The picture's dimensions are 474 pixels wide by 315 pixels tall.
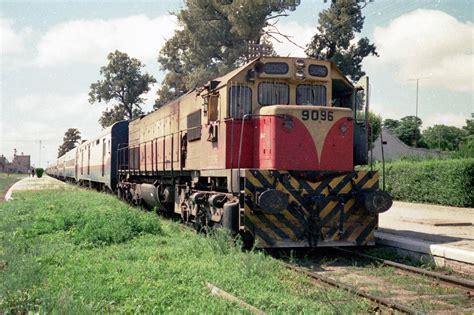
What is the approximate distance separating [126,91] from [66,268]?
49622mm

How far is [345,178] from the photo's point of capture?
9008 millimetres

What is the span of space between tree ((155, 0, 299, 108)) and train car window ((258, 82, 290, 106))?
66.1ft

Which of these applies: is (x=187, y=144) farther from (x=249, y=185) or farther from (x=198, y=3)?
(x=198, y=3)

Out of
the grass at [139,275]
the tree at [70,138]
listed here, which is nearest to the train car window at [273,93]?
the grass at [139,275]

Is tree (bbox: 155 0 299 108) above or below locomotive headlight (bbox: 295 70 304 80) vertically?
above

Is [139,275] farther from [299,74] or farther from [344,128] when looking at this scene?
[299,74]

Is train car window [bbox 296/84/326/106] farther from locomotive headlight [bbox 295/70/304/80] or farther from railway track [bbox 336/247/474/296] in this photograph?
railway track [bbox 336/247/474/296]

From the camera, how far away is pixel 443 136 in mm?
67000

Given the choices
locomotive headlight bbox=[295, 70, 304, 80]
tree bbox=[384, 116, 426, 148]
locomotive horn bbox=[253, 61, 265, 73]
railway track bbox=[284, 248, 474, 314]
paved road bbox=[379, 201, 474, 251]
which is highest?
tree bbox=[384, 116, 426, 148]

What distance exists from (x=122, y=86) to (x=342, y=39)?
30.6m

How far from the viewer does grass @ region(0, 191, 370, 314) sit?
5.24 meters

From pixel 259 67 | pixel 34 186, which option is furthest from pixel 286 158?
pixel 34 186

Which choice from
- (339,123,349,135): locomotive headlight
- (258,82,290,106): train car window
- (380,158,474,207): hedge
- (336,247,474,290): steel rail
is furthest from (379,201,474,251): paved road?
(258,82,290,106): train car window

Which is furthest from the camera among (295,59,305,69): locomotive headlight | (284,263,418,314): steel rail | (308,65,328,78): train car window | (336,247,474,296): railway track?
(308,65,328,78): train car window
